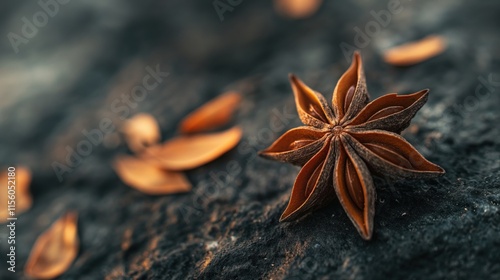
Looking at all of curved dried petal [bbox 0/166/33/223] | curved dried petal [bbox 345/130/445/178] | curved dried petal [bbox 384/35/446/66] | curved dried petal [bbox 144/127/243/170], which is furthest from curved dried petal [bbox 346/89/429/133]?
curved dried petal [bbox 0/166/33/223]

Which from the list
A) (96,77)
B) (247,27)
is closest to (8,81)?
(96,77)

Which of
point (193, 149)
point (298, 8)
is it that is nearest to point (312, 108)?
point (193, 149)

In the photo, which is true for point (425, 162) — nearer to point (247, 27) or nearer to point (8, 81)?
point (247, 27)

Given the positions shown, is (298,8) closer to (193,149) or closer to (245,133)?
(245,133)

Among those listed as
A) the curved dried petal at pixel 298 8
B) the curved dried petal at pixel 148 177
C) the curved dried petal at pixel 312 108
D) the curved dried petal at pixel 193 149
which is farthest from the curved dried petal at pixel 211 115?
the curved dried petal at pixel 298 8

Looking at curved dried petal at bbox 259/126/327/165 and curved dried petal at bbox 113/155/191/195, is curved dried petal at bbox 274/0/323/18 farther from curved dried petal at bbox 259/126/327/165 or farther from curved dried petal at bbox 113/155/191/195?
curved dried petal at bbox 259/126/327/165

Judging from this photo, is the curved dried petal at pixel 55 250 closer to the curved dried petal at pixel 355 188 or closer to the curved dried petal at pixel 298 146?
the curved dried petal at pixel 298 146
